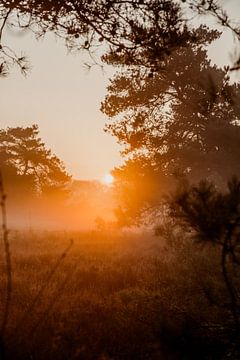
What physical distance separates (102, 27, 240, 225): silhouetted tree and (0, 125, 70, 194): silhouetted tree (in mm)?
20230

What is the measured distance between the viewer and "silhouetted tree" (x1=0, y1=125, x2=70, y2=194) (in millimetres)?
33219

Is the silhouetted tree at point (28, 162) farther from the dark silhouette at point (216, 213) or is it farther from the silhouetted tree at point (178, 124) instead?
the dark silhouette at point (216, 213)

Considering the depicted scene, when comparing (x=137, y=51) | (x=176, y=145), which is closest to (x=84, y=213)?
(x=176, y=145)

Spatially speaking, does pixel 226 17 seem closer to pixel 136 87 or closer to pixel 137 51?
pixel 137 51

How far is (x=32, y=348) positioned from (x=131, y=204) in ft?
30.0

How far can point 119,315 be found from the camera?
621cm

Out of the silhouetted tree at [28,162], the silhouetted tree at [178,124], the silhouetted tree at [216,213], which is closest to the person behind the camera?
the silhouetted tree at [216,213]

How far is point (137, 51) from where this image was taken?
6.58 meters

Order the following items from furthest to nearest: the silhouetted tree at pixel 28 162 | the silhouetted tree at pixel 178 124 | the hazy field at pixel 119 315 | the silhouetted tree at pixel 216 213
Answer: the silhouetted tree at pixel 28 162 < the silhouetted tree at pixel 178 124 < the hazy field at pixel 119 315 < the silhouetted tree at pixel 216 213

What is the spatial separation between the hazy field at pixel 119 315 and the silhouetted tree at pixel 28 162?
23.1m

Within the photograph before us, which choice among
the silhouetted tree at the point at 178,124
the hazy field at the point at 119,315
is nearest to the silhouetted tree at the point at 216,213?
the hazy field at the point at 119,315

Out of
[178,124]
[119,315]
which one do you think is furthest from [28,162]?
[119,315]

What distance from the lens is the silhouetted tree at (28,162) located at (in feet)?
109

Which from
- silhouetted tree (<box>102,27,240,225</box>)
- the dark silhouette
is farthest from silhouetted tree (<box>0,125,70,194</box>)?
the dark silhouette
